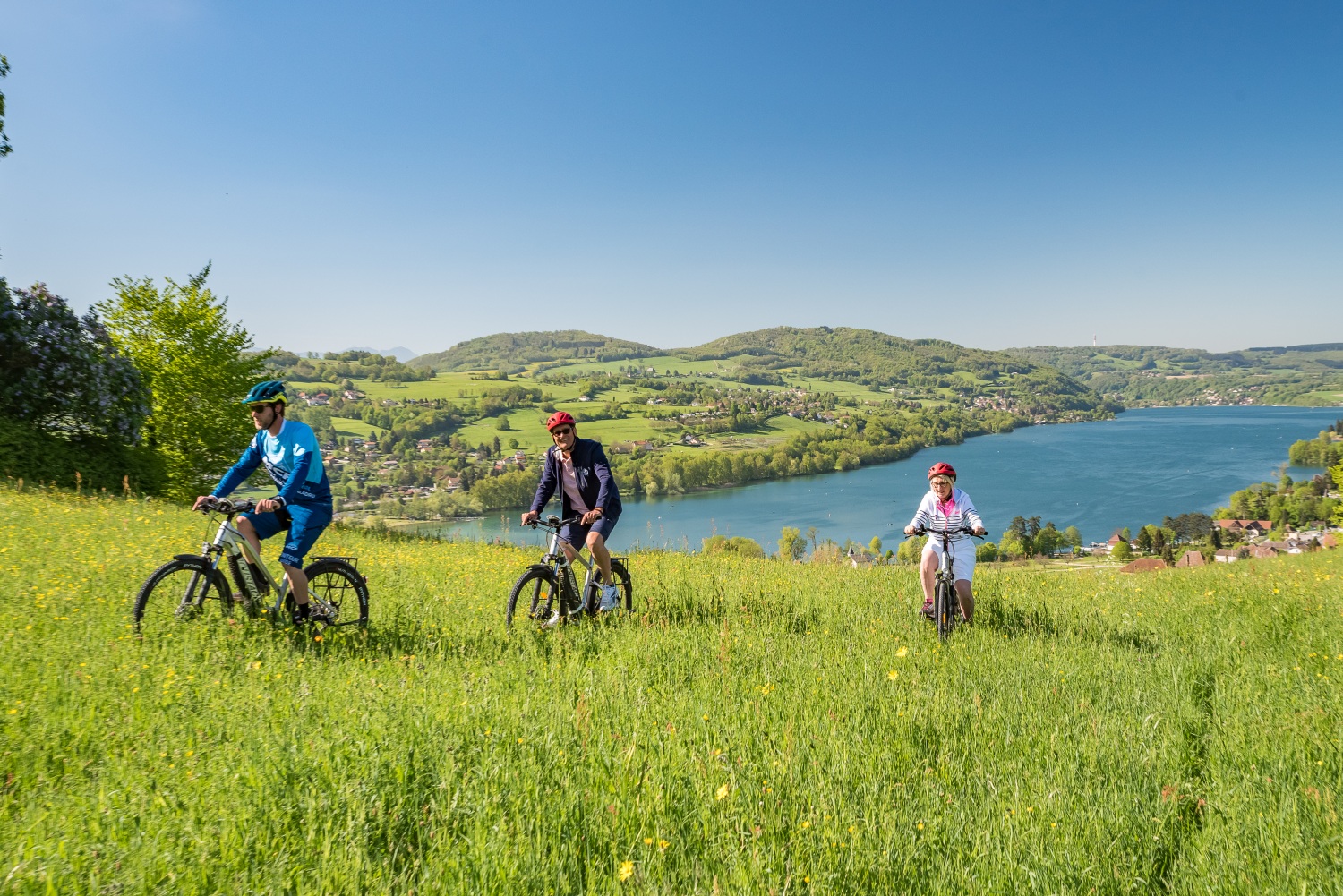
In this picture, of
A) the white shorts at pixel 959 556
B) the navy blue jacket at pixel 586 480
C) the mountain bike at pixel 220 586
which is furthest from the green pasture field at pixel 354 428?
the white shorts at pixel 959 556

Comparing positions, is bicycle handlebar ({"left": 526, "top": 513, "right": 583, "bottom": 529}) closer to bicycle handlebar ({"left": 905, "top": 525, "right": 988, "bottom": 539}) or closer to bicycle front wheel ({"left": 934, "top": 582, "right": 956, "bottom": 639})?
bicycle handlebar ({"left": 905, "top": 525, "right": 988, "bottom": 539})

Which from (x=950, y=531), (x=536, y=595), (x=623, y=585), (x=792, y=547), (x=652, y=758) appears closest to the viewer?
(x=652, y=758)

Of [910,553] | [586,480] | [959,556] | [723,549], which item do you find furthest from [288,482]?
[910,553]

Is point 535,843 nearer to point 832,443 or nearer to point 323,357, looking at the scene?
point 832,443

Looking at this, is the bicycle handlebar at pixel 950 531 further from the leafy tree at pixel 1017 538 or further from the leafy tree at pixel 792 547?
the leafy tree at pixel 1017 538

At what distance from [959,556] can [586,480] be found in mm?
3795

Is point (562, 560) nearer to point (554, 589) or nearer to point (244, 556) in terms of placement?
point (554, 589)

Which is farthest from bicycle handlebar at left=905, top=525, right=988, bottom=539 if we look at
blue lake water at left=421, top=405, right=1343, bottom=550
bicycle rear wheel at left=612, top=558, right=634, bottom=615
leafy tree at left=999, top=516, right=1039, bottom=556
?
leafy tree at left=999, top=516, right=1039, bottom=556

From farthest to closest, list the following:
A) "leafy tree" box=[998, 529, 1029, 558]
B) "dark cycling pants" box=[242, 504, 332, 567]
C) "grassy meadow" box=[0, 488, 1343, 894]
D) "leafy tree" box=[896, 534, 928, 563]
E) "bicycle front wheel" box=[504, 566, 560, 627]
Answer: "leafy tree" box=[998, 529, 1029, 558] → "leafy tree" box=[896, 534, 928, 563] → "bicycle front wheel" box=[504, 566, 560, 627] → "dark cycling pants" box=[242, 504, 332, 567] → "grassy meadow" box=[0, 488, 1343, 894]

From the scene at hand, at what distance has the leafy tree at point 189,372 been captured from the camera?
77.7ft

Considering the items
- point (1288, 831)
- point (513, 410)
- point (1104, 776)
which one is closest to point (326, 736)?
point (1104, 776)

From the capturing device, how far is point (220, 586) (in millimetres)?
5613

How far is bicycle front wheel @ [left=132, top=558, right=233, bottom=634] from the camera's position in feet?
17.8

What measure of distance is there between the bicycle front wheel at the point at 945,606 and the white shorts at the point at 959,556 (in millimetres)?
182
